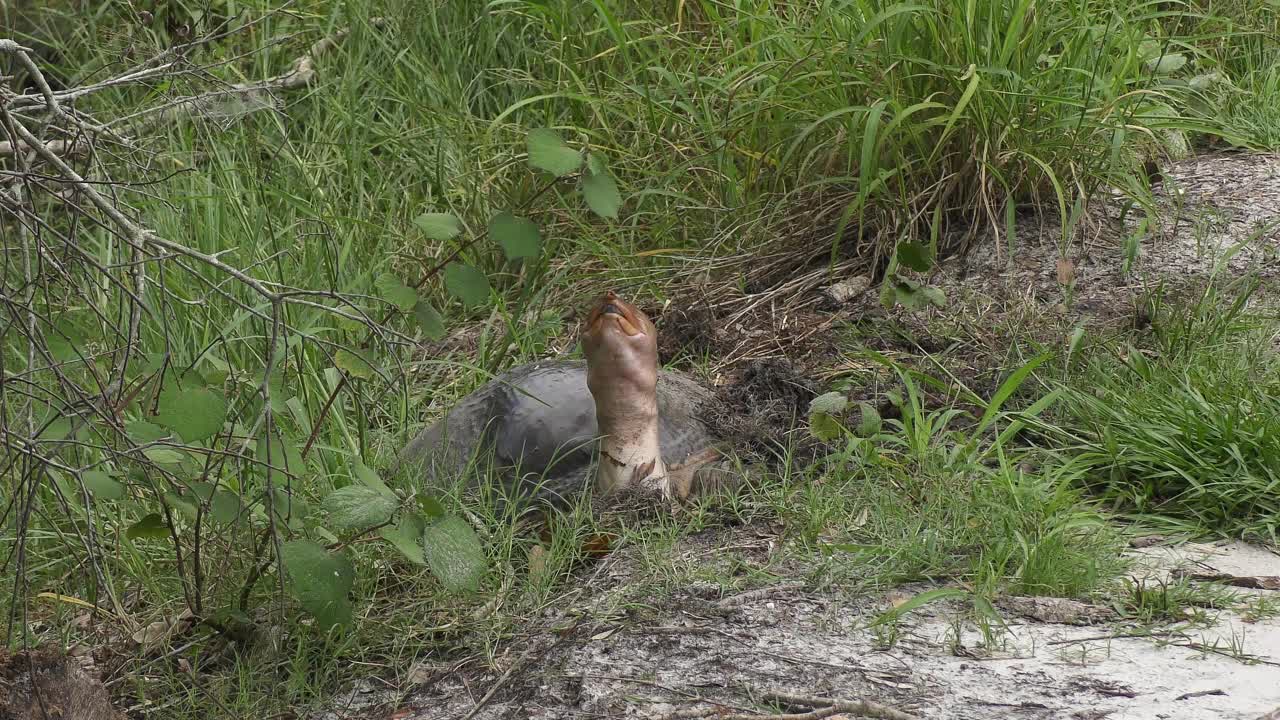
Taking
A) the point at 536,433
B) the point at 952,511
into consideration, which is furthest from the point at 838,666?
the point at 536,433

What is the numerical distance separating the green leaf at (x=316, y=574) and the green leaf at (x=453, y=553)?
14 cm

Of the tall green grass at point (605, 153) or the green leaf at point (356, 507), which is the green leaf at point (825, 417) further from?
the green leaf at point (356, 507)

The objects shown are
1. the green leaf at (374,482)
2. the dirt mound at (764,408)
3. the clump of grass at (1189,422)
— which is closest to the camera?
the green leaf at (374,482)

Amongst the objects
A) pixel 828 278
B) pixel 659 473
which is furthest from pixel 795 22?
pixel 659 473

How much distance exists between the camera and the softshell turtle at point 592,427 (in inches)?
107

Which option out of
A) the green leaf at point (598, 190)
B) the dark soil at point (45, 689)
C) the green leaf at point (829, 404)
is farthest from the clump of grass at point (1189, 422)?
the dark soil at point (45, 689)

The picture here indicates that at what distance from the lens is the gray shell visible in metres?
2.85

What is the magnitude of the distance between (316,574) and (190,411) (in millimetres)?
332

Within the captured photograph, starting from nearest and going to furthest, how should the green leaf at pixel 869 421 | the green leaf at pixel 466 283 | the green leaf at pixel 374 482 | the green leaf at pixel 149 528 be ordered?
1. the green leaf at pixel 374 482
2. the green leaf at pixel 149 528
3. the green leaf at pixel 466 283
4. the green leaf at pixel 869 421

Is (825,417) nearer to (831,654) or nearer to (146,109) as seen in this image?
(831,654)

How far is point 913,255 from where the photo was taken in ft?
10.9

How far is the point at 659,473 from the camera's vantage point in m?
2.82

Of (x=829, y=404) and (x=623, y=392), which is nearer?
(x=623, y=392)

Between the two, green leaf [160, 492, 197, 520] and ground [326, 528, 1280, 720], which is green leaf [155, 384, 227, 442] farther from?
ground [326, 528, 1280, 720]
